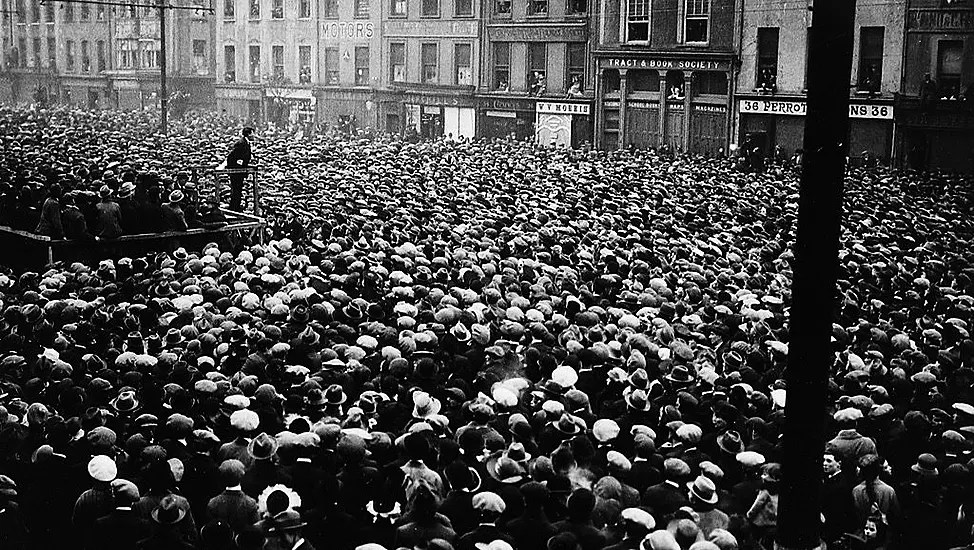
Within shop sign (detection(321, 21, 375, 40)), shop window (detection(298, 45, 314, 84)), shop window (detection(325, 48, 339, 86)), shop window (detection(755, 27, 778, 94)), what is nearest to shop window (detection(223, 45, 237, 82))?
shop window (detection(298, 45, 314, 84))

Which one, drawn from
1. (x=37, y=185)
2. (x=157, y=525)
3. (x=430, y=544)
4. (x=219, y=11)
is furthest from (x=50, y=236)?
(x=219, y=11)

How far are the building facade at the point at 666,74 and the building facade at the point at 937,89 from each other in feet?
26.0

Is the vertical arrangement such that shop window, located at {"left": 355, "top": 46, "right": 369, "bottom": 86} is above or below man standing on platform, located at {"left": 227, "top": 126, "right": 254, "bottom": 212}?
above

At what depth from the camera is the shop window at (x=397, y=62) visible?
62281 millimetres

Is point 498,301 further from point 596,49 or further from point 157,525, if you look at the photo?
point 596,49

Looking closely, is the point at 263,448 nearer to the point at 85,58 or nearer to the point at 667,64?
the point at 667,64

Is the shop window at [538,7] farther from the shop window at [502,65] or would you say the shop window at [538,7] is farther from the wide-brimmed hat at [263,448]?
the wide-brimmed hat at [263,448]

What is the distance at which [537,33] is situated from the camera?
5503 centimetres

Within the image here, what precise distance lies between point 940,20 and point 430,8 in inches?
1144

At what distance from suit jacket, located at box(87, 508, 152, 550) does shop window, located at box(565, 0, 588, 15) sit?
47.4 meters

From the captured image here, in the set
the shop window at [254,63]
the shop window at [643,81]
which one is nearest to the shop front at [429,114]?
the shop window at [643,81]

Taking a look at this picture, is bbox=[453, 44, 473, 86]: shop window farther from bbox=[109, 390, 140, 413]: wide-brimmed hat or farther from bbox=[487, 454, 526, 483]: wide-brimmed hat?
bbox=[487, 454, 526, 483]: wide-brimmed hat

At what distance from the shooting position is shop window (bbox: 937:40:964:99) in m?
39.8

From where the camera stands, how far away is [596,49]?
51844 millimetres
